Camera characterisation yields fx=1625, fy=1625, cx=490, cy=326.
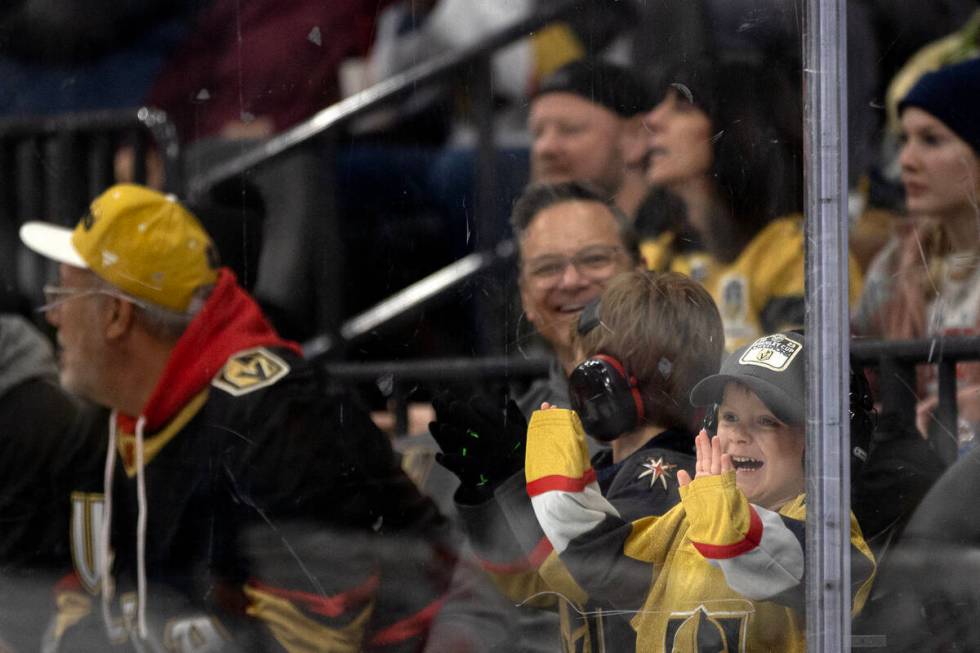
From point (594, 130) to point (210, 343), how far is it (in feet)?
2.79

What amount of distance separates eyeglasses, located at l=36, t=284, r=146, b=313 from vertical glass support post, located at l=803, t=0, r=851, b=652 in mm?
1309

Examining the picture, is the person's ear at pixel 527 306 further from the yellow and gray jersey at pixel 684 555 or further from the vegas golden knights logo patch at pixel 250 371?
the vegas golden knights logo patch at pixel 250 371

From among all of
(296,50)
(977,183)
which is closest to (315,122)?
(296,50)

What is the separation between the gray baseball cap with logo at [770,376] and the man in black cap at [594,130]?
10.7 inches

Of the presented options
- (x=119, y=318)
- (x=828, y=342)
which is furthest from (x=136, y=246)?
(x=828, y=342)

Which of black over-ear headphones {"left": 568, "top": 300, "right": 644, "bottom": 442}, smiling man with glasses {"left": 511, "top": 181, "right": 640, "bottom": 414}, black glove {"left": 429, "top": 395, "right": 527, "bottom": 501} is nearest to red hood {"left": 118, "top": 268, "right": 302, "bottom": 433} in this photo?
black glove {"left": 429, "top": 395, "right": 527, "bottom": 501}

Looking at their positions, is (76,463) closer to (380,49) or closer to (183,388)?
(183,388)

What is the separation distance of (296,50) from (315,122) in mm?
124

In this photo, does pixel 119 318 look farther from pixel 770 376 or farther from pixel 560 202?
pixel 770 376

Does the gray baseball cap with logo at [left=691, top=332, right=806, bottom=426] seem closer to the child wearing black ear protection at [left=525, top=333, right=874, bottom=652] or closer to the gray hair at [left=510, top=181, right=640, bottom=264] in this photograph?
the child wearing black ear protection at [left=525, top=333, right=874, bottom=652]

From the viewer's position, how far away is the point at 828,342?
210 centimetres

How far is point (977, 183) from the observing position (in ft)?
8.06

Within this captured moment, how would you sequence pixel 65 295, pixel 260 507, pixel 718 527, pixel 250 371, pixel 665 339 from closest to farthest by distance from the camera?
pixel 718 527, pixel 665 339, pixel 260 507, pixel 250 371, pixel 65 295

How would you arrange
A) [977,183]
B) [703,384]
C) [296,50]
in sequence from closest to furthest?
1. [703,384]
2. [977,183]
3. [296,50]
